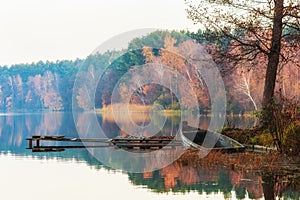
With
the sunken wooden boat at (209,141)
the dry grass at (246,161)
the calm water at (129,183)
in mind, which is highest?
the sunken wooden boat at (209,141)

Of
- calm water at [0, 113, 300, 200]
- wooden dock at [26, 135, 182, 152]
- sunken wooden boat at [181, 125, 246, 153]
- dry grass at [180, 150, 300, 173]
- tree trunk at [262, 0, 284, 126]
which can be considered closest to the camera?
calm water at [0, 113, 300, 200]

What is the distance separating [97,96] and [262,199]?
71375 millimetres

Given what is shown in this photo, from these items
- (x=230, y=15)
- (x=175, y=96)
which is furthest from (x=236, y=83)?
(x=230, y=15)

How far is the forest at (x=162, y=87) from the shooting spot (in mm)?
33975

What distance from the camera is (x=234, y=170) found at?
15.0 m

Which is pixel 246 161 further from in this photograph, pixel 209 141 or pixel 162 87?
pixel 162 87

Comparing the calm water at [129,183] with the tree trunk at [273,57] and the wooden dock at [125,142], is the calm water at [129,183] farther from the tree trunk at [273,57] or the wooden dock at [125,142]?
the tree trunk at [273,57]

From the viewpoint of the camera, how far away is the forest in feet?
111

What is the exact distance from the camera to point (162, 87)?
64.5 meters

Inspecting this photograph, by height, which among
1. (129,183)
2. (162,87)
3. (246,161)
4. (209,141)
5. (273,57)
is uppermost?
(162,87)

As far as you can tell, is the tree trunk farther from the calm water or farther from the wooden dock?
the calm water

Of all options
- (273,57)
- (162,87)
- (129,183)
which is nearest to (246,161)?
(129,183)

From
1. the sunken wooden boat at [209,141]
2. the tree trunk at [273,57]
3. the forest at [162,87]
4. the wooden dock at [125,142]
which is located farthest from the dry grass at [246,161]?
the wooden dock at [125,142]

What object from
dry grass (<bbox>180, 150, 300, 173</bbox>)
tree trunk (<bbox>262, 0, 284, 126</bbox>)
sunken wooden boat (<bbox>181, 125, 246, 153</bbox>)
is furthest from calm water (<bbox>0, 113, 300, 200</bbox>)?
tree trunk (<bbox>262, 0, 284, 126</bbox>)
